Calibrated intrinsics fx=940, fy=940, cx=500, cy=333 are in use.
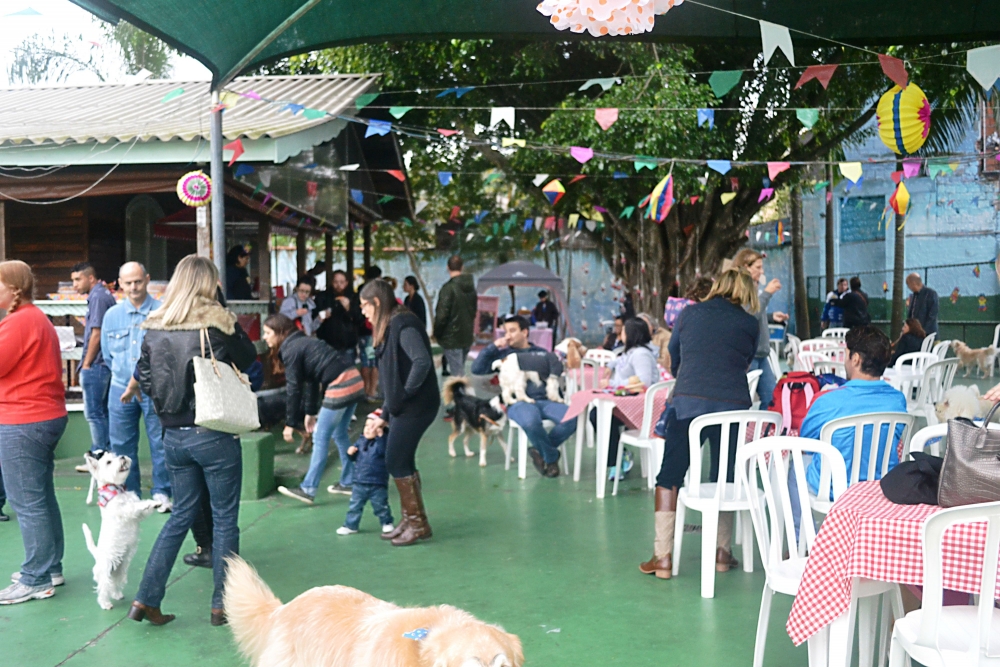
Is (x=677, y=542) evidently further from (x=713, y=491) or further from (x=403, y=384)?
(x=403, y=384)

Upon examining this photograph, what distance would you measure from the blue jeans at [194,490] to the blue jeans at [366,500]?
5.22ft

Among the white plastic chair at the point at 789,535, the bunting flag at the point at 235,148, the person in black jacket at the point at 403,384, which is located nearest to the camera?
the white plastic chair at the point at 789,535

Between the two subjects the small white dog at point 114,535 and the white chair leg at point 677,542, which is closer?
the small white dog at point 114,535

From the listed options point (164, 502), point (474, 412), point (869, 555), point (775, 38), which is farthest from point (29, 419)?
point (775, 38)

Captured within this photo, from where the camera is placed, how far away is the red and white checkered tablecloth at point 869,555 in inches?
109

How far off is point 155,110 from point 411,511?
7216mm

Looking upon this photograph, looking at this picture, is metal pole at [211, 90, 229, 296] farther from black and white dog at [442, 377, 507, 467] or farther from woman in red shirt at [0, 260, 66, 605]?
black and white dog at [442, 377, 507, 467]

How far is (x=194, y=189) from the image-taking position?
310 inches

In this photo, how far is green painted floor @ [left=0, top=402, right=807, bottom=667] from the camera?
4.02 metres

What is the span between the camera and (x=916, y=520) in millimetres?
2859

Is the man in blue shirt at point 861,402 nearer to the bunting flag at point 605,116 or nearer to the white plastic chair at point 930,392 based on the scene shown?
the white plastic chair at point 930,392

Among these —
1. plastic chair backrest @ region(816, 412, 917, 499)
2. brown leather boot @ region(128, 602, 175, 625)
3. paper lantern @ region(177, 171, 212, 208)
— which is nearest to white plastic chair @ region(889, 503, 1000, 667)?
plastic chair backrest @ region(816, 412, 917, 499)

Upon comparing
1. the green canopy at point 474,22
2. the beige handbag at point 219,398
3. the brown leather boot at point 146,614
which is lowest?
the brown leather boot at point 146,614

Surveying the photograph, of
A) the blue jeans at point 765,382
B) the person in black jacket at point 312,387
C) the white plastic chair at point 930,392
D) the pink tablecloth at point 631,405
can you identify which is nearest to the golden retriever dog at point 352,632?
the person in black jacket at point 312,387
